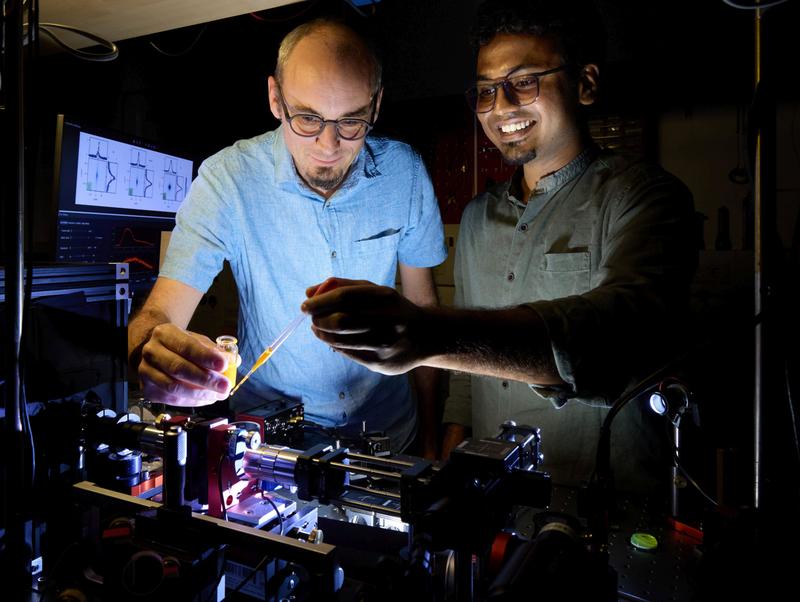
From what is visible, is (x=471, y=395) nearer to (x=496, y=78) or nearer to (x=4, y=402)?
(x=496, y=78)

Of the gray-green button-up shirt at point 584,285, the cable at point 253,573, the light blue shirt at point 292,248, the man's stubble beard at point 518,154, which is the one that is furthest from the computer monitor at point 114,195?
the cable at point 253,573

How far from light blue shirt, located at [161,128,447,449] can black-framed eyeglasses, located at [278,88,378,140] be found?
221mm

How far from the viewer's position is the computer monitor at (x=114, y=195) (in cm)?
266

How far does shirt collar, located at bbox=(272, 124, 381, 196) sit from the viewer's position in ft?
6.73

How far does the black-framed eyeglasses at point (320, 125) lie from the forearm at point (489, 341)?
1.05m

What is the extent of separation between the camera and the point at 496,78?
1.80 meters

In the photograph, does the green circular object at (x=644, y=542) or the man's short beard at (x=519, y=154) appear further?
the man's short beard at (x=519, y=154)

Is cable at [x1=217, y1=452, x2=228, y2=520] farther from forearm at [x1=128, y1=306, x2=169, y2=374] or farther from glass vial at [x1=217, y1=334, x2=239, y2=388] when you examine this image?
forearm at [x1=128, y1=306, x2=169, y2=374]

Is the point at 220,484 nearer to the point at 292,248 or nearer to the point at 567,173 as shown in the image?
the point at 292,248

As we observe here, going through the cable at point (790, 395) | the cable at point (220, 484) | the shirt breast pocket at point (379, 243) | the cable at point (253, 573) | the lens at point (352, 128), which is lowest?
the cable at point (253, 573)

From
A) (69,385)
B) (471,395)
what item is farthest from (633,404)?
(69,385)

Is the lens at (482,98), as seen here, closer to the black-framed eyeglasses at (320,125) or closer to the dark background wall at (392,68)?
the black-framed eyeglasses at (320,125)

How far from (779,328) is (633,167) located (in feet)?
2.95

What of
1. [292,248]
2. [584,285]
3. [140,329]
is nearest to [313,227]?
[292,248]
